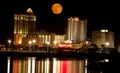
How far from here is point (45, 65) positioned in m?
9.77

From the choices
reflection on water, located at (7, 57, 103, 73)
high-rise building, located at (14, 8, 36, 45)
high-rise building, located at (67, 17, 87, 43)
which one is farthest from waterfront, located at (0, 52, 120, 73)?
high-rise building, located at (14, 8, 36, 45)

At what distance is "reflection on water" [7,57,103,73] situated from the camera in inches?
351

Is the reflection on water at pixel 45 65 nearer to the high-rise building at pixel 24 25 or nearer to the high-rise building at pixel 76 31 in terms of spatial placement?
the high-rise building at pixel 76 31

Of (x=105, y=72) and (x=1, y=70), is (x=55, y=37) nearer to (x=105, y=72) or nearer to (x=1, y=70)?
(x=1, y=70)

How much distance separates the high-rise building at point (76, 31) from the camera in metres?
18.1

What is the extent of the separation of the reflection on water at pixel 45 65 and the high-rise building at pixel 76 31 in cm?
691

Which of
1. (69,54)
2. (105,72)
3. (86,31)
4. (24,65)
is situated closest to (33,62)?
(24,65)

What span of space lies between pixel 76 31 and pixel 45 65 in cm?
1034

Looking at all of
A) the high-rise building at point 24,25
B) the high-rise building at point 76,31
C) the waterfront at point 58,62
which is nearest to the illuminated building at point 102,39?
the high-rise building at point 76,31

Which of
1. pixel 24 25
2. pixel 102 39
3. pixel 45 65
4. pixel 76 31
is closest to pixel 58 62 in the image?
pixel 45 65

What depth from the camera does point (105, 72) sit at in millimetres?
6816

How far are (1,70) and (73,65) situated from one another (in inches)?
85.5

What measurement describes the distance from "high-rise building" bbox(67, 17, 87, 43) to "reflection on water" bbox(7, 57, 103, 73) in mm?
6908

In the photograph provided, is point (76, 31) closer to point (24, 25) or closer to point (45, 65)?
point (24, 25)
